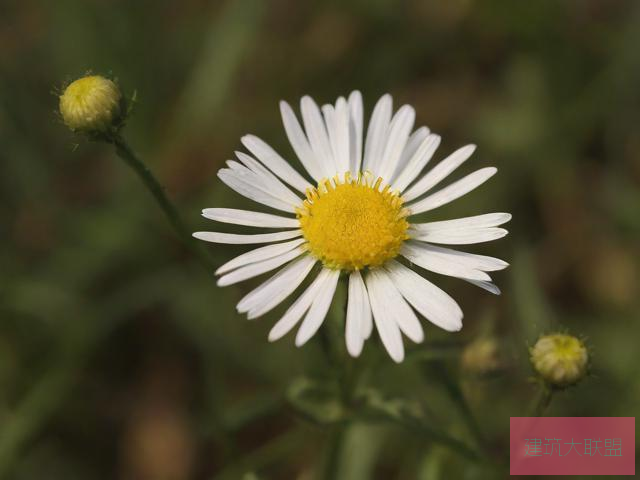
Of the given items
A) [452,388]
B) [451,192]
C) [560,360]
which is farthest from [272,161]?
[560,360]

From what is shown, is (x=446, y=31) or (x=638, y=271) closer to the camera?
(x=638, y=271)

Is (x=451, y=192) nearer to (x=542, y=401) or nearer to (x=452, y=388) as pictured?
(x=452, y=388)

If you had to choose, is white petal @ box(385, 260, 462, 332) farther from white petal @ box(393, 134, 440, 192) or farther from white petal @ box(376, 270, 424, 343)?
white petal @ box(393, 134, 440, 192)

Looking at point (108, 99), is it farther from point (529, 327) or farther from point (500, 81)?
point (500, 81)

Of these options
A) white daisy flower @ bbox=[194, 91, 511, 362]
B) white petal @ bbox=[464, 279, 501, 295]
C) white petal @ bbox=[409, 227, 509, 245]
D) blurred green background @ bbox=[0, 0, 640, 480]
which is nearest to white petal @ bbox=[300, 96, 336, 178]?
white daisy flower @ bbox=[194, 91, 511, 362]

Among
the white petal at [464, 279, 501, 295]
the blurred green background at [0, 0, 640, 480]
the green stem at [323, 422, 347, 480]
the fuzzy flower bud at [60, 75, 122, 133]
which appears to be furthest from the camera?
the blurred green background at [0, 0, 640, 480]

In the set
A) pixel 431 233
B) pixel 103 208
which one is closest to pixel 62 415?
→ pixel 103 208
